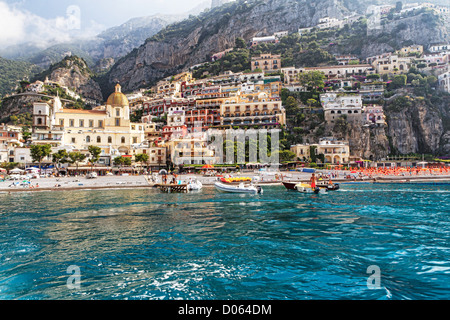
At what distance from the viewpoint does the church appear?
225 ft

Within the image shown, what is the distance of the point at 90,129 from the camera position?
73875 millimetres

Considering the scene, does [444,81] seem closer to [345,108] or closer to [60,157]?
[345,108]

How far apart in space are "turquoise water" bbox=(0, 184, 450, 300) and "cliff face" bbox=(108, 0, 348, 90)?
5566 inches

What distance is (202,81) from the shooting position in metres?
112

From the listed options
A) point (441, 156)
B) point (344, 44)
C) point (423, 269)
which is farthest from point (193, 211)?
point (344, 44)

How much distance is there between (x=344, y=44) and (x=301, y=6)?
146ft

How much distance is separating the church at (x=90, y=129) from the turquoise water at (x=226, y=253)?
165 feet

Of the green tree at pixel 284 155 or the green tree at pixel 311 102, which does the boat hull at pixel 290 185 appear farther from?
the green tree at pixel 311 102

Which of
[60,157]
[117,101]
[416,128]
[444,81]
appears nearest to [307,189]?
[60,157]

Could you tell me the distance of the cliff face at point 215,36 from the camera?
151 metres

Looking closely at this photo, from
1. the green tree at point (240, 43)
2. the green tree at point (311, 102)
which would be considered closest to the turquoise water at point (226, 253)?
the green tree at point (311, 102)

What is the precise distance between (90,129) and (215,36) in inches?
4097

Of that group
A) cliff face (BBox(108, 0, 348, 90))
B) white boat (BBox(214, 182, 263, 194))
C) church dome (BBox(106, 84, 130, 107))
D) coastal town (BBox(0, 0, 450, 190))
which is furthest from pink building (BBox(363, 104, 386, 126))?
cliff face (BBox(108, 0, 348, 90))
